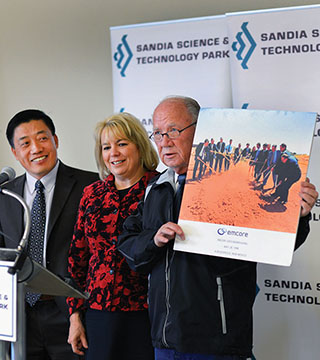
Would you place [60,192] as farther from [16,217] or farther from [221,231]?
[221,231]

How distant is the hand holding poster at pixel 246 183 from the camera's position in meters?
1.97

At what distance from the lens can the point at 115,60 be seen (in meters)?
3.43

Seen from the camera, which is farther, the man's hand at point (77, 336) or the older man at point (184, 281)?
the man's hand at point (77, 336)

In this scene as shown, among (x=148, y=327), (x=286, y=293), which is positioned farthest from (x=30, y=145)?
(x=286, y=293)

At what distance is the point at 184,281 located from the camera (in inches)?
80.4

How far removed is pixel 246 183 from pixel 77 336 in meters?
1.16

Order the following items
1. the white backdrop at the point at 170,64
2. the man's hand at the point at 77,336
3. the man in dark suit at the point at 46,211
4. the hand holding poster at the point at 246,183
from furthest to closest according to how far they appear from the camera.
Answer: the white backdrop at the point at 170,64 → the man in dark suit at the point at 46,211 → the man's hand at the point at 77,336 → the hand holding poster at the point at 246,183

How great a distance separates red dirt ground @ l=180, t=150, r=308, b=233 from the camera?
1.97 meters

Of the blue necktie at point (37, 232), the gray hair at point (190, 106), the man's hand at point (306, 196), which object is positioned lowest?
the blue necktie at point (37, 232)

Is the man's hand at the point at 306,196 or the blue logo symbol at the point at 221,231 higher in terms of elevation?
the man's hand at the point at 306,196

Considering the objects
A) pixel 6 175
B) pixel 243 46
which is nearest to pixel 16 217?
pixel 6 175

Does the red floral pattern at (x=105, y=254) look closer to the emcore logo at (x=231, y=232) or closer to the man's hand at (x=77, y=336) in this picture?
the man's hand at (x=77, y=336)

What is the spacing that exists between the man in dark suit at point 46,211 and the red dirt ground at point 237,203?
1.08 meters

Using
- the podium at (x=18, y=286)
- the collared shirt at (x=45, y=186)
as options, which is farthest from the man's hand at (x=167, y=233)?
the collared shirt at (x=45, y=186)
